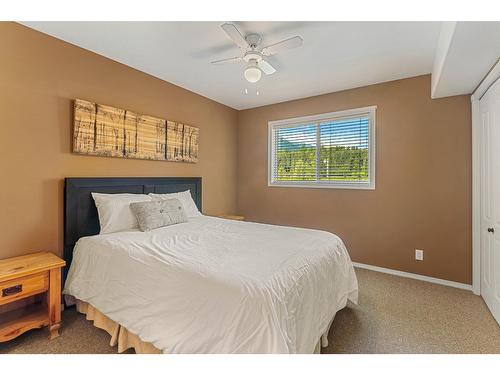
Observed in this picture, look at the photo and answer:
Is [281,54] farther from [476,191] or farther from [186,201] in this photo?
[476,191]

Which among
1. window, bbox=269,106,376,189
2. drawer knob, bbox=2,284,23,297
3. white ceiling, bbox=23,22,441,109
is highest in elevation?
white ceiling, bbox=23,22,441,109

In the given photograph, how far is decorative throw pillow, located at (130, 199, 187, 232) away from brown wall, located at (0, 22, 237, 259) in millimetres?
615

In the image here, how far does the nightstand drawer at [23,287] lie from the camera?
1730 mm

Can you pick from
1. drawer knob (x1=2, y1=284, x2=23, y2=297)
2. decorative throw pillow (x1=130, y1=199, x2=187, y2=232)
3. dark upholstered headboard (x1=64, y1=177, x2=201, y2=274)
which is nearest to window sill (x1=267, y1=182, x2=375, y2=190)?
decorative throw pillow (x1=130, y1=199, x2=187, y2=232)

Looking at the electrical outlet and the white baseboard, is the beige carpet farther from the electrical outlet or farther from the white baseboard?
the electrical outlet

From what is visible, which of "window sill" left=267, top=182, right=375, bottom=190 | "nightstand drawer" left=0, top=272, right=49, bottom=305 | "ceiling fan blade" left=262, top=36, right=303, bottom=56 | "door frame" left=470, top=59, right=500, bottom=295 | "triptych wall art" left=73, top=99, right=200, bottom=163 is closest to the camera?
"nightstand drawer" left=0, top=272, right=49, bottom=305

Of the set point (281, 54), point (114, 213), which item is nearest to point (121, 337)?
point (114, 213)

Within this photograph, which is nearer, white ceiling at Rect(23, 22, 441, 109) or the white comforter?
the white comforter

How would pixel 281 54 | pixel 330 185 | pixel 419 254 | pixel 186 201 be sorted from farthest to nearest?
pixel 330 185 → pixel 186 201 → pixel 419 254 → pixel 281 54

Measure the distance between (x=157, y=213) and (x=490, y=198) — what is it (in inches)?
132

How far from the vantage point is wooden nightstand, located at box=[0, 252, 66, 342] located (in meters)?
1.76

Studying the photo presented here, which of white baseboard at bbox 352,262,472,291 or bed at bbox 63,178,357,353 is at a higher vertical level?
bed at bbox 63,178,357,353

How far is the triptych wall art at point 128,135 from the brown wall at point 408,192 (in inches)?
76.2

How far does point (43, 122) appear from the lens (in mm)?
2281
